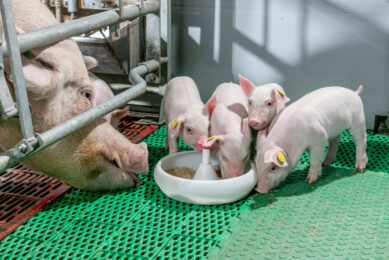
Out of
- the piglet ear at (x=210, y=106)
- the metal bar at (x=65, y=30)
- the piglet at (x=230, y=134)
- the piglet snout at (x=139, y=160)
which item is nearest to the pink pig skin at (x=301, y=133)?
the piglet at (x=230, y=134)

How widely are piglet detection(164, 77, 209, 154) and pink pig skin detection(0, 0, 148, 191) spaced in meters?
0.39

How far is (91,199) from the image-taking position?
2986 mm

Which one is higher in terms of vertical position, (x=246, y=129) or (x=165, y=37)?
(x=165, y=37)

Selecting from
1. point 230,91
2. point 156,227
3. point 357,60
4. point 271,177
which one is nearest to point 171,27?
point 230,91

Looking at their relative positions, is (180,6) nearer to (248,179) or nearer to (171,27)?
(171,27)

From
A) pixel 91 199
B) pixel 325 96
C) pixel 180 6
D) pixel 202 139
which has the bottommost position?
pixel 91 199

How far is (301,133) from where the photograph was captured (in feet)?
9.88

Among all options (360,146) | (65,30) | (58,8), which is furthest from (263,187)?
(58,8)

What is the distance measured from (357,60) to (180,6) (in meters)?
1.57

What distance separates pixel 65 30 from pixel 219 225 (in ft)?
4.20

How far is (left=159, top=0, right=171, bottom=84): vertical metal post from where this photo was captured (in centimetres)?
404

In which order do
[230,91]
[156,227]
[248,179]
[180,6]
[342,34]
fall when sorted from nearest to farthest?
1. [156,227]
2. [248,179]
3. [230,91]
4. [342,34]
5. [180,6]

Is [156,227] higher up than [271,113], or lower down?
lower down

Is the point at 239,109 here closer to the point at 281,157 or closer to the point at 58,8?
the point at 281,157
